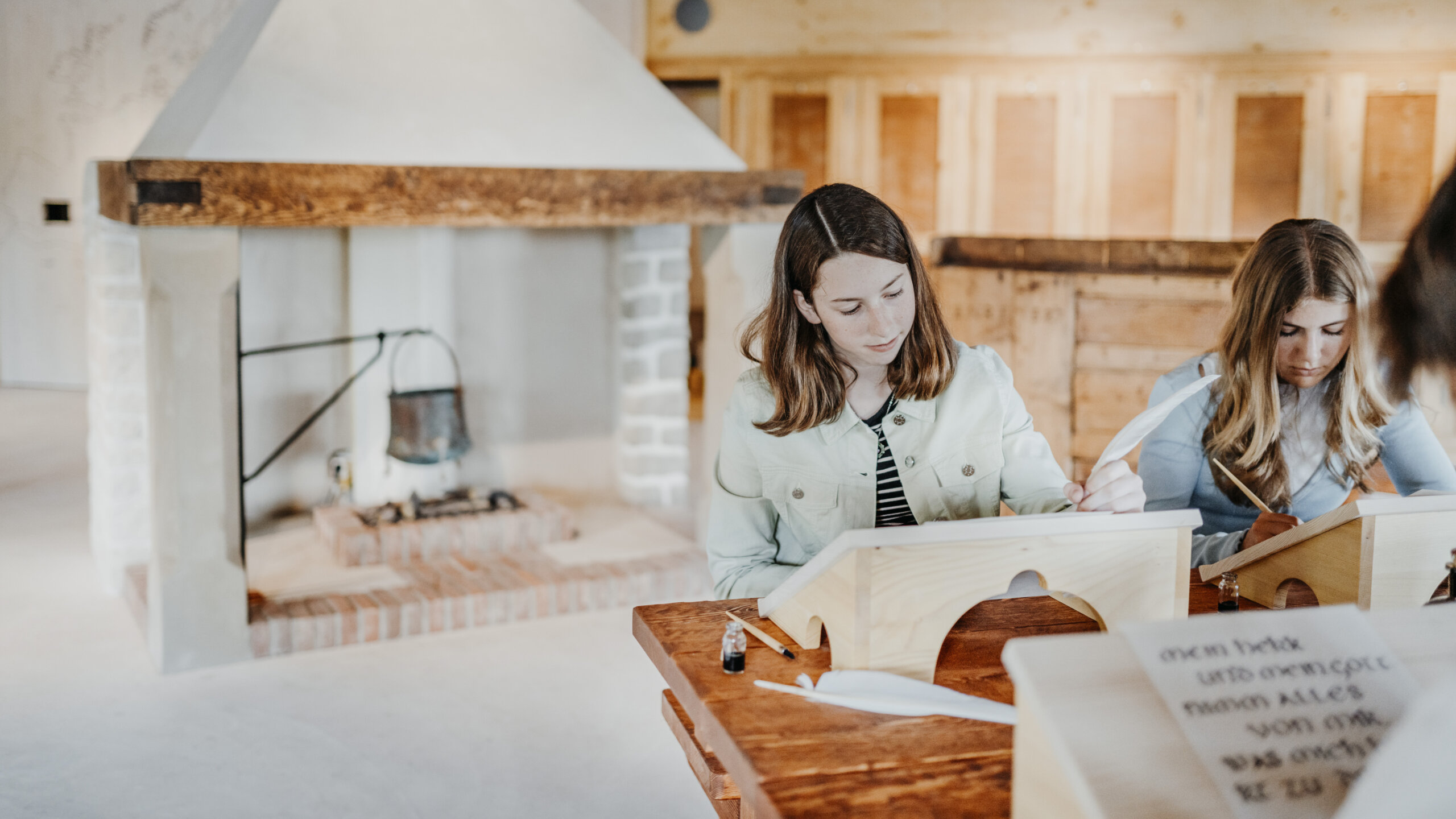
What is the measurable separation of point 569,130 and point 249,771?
2.11 meters

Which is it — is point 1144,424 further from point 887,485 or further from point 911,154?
point 911,154

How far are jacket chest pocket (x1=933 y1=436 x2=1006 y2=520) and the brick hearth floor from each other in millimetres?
2178

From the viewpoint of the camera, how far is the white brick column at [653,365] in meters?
4.93

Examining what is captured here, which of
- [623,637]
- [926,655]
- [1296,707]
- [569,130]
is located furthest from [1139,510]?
[569,130]

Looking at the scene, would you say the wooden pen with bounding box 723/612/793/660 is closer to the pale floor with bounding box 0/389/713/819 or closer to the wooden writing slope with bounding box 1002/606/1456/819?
the wooden writing slope with bounding box 1002/606/1456/819

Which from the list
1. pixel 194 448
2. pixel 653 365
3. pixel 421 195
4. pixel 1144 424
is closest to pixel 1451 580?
pixel 1144 424

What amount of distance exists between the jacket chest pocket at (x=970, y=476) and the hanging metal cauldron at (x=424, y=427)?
277 cm

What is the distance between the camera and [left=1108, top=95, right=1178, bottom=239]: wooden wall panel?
7.59m

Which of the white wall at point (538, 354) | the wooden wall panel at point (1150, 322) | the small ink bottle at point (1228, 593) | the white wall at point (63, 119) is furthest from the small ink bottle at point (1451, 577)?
the white wall at point (63, 119)

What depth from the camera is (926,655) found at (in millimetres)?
1300

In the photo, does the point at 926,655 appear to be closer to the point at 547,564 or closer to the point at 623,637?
the point at 623,637

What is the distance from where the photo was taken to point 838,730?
1178 mm

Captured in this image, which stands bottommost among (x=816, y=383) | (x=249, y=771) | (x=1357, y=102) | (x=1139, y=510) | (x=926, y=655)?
(x=249, y=771)

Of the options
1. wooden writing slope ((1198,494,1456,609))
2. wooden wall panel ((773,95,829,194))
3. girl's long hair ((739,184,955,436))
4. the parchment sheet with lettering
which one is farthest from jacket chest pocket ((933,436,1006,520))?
wooden wall panel ((773,95,829,194))
